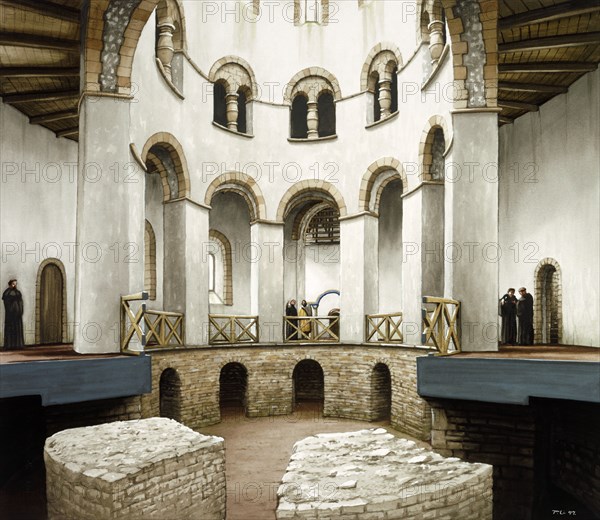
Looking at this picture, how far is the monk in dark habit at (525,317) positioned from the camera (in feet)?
46.6

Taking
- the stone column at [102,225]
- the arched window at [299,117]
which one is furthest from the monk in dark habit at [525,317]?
the arched window at [299,117]

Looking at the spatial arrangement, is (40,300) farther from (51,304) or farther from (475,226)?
(475,226)

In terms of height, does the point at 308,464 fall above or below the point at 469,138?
below

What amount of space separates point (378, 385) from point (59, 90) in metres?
11.4

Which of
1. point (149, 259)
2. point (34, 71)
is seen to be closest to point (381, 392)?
point (149, 259)

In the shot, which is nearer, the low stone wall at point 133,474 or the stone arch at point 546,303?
the low stone wall at point 133,474

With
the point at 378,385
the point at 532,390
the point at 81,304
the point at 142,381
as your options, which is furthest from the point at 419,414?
the point at 81,304

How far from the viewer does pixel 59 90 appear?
13867 mm

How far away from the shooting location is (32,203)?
15078 mm

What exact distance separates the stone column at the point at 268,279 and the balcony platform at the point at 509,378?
8.73 metres

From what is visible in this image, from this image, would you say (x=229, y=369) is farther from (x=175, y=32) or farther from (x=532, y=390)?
(x=532, y=390)

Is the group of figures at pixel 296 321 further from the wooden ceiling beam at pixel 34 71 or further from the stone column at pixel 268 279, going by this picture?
the wooden ceiling beam at pixel 34 71

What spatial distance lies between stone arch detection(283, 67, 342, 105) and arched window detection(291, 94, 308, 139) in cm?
150

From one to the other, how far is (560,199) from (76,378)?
1176 cm
